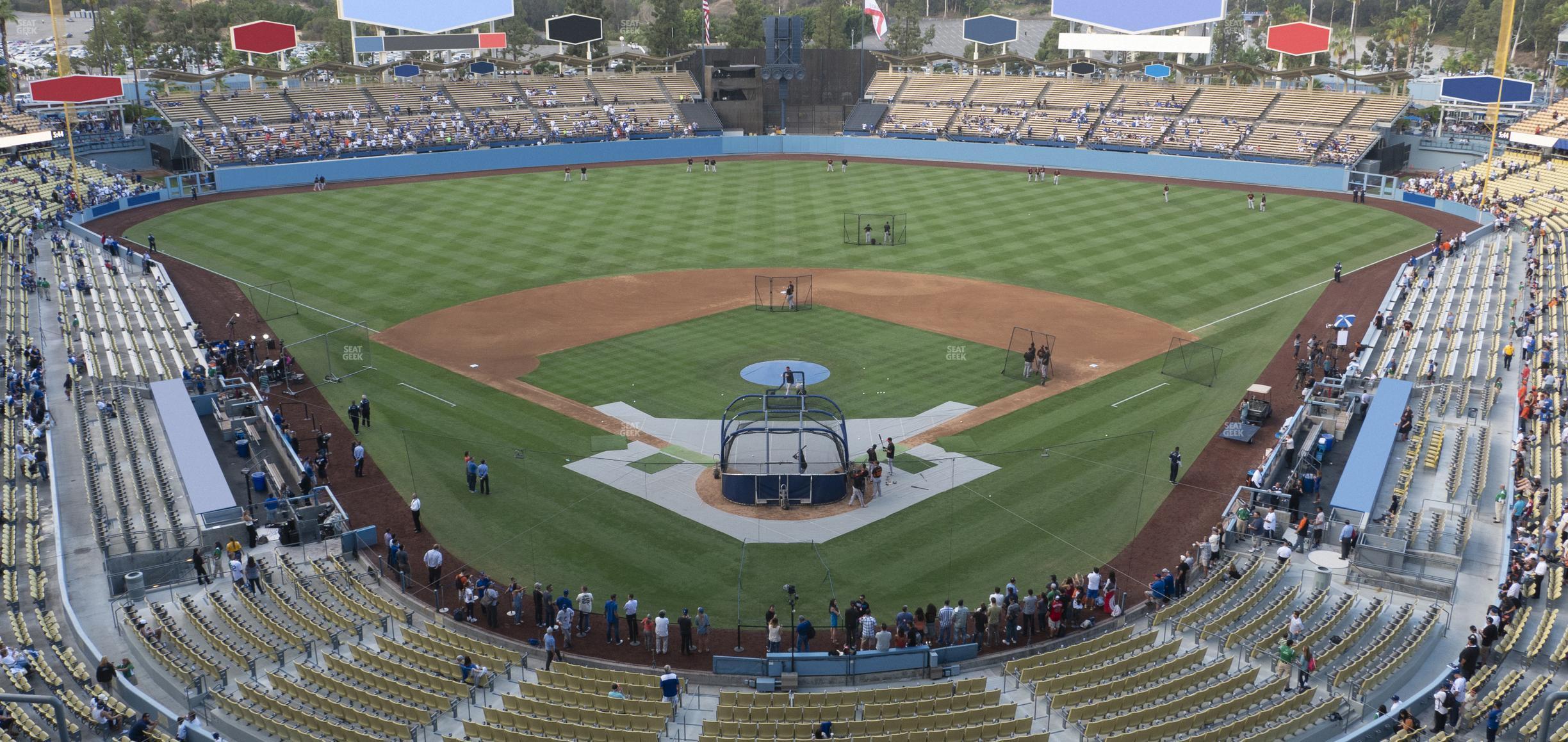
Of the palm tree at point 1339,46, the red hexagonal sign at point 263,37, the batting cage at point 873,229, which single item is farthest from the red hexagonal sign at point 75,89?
the palm tree at point 1339,46

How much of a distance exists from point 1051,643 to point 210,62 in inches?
5083

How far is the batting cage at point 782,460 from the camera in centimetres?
3002

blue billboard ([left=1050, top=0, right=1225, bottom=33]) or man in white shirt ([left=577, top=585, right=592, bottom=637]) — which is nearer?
man in white shirt ([left=577, top=585, right=592, bottom=637])

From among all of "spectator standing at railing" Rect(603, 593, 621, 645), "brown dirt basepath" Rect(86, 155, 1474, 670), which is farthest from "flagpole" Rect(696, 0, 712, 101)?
"spectator standing at railing" Rect(603, 593, 621, 645)

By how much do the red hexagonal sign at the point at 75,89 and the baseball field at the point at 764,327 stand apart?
10251 mm

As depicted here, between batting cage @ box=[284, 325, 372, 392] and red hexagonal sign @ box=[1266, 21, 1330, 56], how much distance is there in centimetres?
6679

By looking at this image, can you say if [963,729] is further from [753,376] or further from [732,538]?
[753,376]

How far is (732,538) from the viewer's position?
28.3 meters

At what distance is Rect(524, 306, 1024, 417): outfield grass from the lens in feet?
124

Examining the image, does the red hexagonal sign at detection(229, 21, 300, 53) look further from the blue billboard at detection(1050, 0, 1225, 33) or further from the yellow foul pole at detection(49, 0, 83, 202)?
the blue billboard at detection(1050, 0, 1225, 33)

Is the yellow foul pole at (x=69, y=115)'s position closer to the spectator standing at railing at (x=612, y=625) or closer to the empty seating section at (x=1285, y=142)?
the spectator standing at railing at (x=612, y=625)

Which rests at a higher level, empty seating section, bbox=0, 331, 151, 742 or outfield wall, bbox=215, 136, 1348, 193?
outfield wall, bbox=215, 136, 1348, 193

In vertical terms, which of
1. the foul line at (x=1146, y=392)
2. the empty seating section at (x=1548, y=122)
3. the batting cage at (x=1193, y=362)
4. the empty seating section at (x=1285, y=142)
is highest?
the empty seating section at (x=1548, y=122)

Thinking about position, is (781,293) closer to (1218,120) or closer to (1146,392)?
(1146,392)
